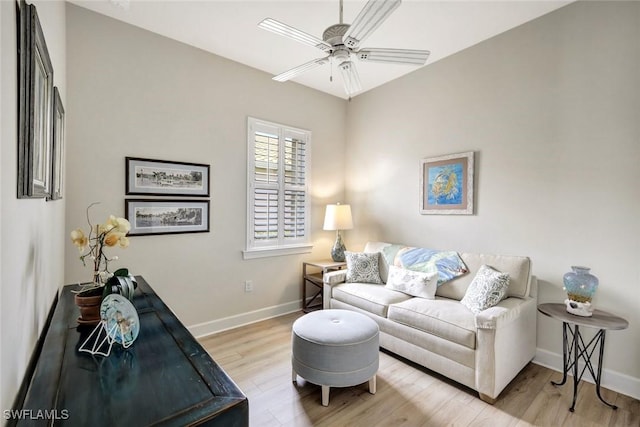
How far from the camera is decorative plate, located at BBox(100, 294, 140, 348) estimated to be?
1102mm

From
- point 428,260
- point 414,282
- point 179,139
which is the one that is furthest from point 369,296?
point 179,139

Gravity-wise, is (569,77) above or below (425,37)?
below

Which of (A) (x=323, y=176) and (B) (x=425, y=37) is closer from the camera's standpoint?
(B) (x=425, y=37)

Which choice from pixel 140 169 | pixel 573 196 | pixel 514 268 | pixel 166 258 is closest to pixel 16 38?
pixel 140 169

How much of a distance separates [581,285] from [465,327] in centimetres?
86

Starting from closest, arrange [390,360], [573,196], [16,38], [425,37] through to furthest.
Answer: [16,38]
[573,196]
[390,360]
[425,37]

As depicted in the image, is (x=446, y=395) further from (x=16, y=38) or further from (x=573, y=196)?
(x=16, y=38)

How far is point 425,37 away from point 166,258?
128 inches

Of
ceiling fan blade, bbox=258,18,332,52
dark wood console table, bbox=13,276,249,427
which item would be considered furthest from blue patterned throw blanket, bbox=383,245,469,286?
dark wood console table, bbox=13,276,249,427

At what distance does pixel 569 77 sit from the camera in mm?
2428

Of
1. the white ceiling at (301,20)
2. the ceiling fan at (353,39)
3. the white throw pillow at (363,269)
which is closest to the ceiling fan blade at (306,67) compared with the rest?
the ceiling fan at (353,39)

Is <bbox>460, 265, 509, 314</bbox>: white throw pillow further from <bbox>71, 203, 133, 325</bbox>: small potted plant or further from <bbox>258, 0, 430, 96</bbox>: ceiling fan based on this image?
<bbox>71, 203, 133, 325</bbox>: small potted plant

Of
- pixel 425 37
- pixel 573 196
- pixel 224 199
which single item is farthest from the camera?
pixel 224 199

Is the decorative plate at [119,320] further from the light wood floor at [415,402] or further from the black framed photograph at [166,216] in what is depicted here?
the black framed photograph at [166,216]
